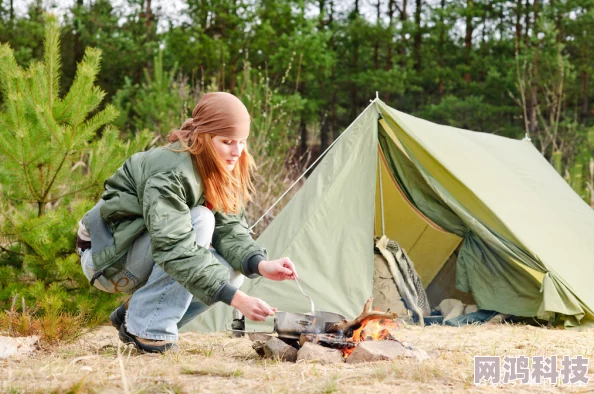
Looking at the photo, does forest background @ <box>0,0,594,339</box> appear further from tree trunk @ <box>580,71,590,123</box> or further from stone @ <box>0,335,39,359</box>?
stone @ <box>0,335,39,359</box>

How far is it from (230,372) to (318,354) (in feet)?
1.42

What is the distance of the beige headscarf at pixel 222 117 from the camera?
244 centimetres

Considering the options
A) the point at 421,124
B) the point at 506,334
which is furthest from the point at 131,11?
the point at 506,334

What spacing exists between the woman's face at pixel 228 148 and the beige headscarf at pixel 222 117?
0.07ft

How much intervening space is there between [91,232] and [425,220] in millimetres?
2529

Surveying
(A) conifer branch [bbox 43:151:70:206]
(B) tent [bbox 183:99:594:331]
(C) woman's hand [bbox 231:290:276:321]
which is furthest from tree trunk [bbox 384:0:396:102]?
(C) woman's hand [bbox 231:290:276:321]

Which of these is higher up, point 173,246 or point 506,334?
point 173,246

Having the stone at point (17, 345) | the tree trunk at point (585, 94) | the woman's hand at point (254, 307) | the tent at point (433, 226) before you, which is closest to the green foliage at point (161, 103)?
the tent at point (433, 226)

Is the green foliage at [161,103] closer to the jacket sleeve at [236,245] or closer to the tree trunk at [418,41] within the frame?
the jacket sleeve at [236,245]

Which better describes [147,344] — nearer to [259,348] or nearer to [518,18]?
[259,348]

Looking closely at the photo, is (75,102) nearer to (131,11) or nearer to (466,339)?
(466,339)

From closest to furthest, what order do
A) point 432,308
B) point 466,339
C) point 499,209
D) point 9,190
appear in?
point 466,339
point 9,190
point 499,209
point 432,308

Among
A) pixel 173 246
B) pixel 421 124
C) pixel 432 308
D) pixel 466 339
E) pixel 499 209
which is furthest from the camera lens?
pixel 432 308

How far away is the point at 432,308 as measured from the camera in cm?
466
